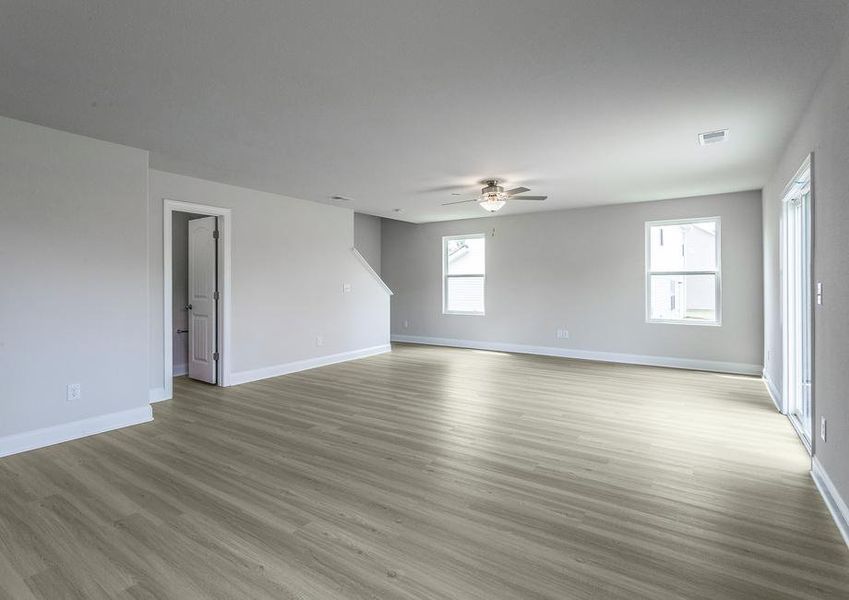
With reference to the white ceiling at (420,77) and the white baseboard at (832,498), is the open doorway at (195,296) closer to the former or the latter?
the white ceiling at (420,77)

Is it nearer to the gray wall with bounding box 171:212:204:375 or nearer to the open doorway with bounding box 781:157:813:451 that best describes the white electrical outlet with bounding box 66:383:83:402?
the gray wall with bounding box 171:212:204:375

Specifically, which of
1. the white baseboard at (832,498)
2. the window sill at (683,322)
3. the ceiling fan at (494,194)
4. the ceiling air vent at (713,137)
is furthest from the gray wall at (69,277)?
the window sill at (683,322)

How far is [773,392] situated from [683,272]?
89.3 inches

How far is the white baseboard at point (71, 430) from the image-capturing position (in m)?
3.27

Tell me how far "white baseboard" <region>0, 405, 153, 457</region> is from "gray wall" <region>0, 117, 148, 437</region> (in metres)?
0.05

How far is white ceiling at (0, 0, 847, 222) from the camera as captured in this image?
2.05 m

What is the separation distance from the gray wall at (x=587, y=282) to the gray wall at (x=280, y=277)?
77.7 inches

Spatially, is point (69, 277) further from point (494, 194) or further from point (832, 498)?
point (832, 498)

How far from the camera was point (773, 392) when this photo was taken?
4844mm

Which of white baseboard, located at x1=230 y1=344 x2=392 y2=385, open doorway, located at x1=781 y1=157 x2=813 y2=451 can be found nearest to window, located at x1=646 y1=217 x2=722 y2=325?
Result: open doorway, located at x1=781 y1=157 x2=813 y2=451

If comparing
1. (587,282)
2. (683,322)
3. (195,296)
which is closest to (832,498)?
(683,322)

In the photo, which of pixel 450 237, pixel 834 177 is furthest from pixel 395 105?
pixel 450 237

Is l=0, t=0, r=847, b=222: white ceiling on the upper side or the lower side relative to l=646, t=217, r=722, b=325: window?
upper

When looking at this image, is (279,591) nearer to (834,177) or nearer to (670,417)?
(834,177)
